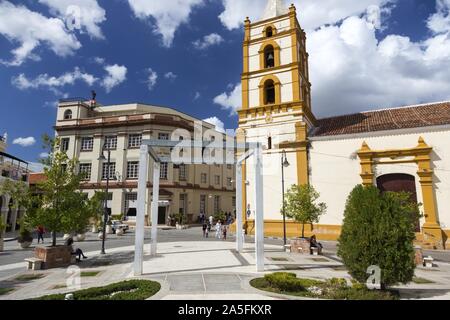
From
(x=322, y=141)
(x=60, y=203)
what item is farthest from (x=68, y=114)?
(x=322, y=141)

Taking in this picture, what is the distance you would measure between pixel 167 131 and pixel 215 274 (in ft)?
93.6

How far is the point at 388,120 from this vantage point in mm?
22922

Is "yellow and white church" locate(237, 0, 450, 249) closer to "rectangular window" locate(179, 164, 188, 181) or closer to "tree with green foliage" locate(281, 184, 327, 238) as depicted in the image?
"tree with green foliage" locate(281, 184, 327, 238)

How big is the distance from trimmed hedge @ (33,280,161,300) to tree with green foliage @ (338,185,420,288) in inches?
204

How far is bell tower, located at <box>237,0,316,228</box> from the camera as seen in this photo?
77.8 feet

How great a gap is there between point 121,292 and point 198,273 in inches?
119

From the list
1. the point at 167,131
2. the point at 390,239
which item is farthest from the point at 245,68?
the point at 390,239

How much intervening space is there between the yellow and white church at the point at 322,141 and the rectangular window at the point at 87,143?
22.3 m

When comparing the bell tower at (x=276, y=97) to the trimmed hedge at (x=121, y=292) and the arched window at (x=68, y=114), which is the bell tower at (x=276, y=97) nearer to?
the trimmed hedge at (x=121, y=292)

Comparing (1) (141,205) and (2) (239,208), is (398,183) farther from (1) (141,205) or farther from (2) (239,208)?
(1) (141,205)

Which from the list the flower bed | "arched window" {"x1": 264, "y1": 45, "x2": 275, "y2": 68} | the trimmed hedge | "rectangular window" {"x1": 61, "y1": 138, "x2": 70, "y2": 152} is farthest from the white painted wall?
"rectangular window" {"x1": 61, "y1": 138, "x2": 70, "y2": 152}

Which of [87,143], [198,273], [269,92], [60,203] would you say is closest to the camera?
[198,273]

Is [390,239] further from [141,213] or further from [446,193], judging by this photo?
[446,193]

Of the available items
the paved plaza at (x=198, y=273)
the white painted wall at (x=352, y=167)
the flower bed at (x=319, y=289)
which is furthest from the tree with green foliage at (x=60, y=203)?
the white painted wall at (x=352, y=167)
